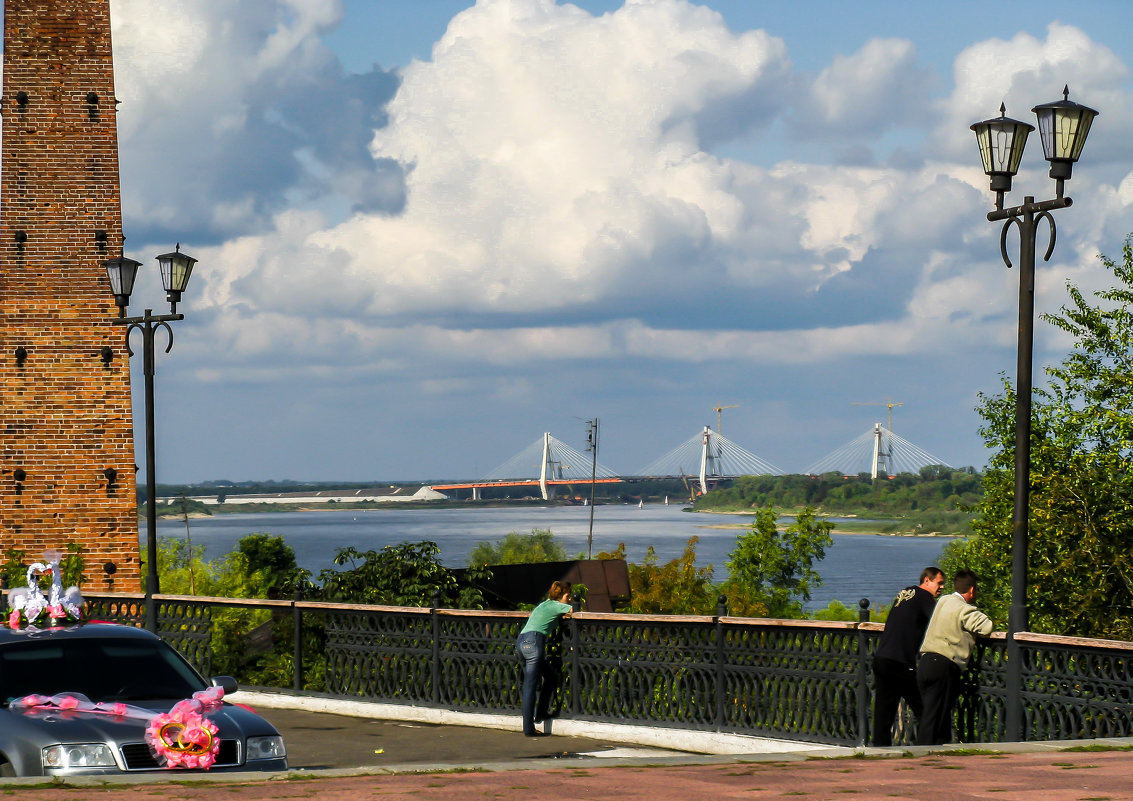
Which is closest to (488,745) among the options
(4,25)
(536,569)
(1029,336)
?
(1029,336)

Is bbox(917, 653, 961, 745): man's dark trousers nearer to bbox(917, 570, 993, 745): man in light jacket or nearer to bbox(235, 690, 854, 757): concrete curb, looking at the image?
bbox(917, 570, 993, 745): man in light jacket

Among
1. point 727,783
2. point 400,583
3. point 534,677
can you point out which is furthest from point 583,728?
point 400,583

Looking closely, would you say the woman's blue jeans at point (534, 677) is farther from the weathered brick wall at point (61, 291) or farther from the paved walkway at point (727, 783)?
the weathered brick wall at point (61, 291)

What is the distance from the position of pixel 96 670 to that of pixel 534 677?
4147 mm

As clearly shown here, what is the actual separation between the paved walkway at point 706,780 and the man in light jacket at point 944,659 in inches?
37.2

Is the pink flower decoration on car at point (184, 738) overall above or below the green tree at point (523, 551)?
above

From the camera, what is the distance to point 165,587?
61844mm

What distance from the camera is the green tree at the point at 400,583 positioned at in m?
15.6

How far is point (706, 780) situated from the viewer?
25.8 feet

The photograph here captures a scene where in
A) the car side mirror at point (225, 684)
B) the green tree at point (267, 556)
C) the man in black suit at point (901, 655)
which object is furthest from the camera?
the green tree at point (267, 556)

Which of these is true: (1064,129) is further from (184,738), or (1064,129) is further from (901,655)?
(184,738)

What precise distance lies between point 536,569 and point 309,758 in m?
31.2

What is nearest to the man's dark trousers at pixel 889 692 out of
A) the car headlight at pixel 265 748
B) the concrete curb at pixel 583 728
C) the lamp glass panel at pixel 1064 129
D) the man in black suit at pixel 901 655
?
the man in black suit at pixel 901 655

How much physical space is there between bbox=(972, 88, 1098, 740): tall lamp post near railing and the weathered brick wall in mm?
21559
